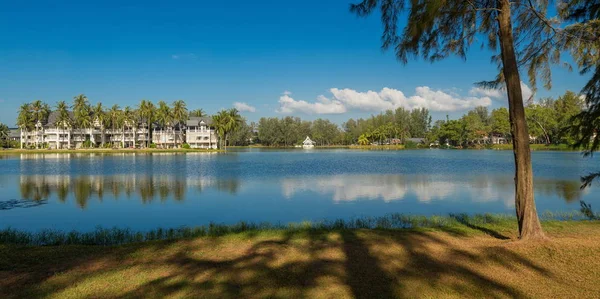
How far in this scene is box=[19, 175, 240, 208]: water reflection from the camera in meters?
20.2

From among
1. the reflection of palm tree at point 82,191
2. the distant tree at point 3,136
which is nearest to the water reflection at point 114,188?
the reflection of palm tree at point 82,191

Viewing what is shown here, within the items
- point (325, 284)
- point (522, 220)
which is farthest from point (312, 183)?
point (325, 284)

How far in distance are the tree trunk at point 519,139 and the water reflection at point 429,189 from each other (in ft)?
33.4

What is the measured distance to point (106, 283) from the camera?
225 inches

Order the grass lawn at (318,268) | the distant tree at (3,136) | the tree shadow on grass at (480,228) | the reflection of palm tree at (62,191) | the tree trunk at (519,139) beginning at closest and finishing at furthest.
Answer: the grass lawn at (318,268) < the tree trunk at (519,139) < the tree shadow on grass at (480,228) < the reflection of palm tree at (62,191) < the distant tree at (3,136)

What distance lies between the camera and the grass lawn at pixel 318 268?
534 centimetres

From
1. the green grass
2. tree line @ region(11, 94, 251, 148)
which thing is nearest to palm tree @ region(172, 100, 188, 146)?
tree line @ region(11, 94, 251, 148)

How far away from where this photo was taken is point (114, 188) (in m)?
23.5

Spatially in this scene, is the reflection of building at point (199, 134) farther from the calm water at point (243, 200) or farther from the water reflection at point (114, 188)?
the calm water at point (243, 200)

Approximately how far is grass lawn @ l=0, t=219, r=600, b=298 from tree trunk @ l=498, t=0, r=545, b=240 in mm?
428

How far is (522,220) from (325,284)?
4858 mm

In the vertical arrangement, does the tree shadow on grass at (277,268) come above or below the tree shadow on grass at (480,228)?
above

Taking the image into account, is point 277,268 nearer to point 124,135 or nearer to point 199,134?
point 199,134

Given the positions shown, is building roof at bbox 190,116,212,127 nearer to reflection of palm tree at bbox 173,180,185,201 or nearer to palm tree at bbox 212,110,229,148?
palm tree at bbox 212,110,229,148
